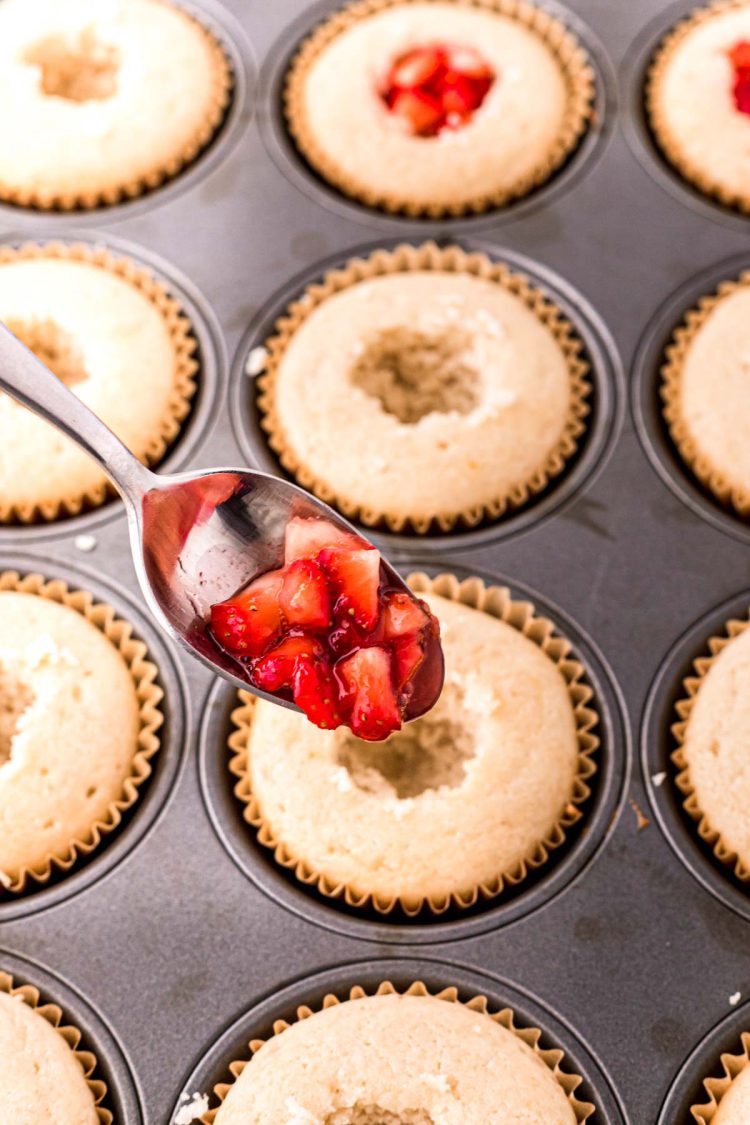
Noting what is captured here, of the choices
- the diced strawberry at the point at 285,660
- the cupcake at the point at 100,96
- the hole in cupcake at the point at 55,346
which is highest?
the cupcake at the point at 100,96

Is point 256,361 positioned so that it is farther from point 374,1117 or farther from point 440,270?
point 374,1117

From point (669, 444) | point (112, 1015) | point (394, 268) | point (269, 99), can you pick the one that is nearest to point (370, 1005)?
point (112, 1015)

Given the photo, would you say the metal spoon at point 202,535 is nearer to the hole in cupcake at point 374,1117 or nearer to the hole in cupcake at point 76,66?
the hole in cupcake at point 374,1117

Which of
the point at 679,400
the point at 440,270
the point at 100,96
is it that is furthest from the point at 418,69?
the point at 679,400

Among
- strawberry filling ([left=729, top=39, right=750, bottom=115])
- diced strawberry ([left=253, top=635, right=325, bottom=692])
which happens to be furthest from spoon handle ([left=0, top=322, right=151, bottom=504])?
strawberry filling ([left=729, top=39, right=750, bottom=115])

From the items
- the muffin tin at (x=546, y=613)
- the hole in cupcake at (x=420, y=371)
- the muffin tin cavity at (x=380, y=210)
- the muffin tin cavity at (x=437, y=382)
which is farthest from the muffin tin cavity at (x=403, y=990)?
the muffin tin cavity at (x=380, y=210)

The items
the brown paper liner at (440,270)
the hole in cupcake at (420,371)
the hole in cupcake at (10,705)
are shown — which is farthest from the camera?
the hole in cupcake at (420,371)
